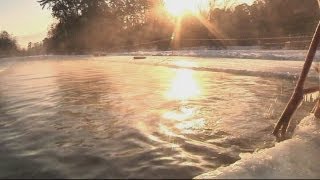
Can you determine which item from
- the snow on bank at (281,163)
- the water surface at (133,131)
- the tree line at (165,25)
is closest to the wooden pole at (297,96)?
the water surface at (133,131)

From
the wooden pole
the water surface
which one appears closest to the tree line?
the water surface

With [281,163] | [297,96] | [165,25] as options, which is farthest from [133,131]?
[165,25]

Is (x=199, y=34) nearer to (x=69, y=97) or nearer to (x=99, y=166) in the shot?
(x=69, y=97)

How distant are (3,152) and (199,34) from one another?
4298 centimetres

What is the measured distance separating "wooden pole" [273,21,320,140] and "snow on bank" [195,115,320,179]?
1.02ft

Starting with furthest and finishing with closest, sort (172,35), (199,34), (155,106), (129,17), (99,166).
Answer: (129,17) → (172,35) → (199,34) → (155,106) → (99,166)

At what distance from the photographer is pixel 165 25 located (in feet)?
180

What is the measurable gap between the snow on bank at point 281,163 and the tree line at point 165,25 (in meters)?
Answer: 27.4

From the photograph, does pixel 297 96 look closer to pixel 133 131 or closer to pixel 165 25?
pixel 133 131

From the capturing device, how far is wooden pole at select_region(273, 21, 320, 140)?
4531 millimetres

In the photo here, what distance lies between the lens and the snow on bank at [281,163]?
11.5ft

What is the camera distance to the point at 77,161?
14.0 feet

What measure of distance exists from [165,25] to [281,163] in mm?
51744

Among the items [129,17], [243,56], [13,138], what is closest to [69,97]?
[13,138]
